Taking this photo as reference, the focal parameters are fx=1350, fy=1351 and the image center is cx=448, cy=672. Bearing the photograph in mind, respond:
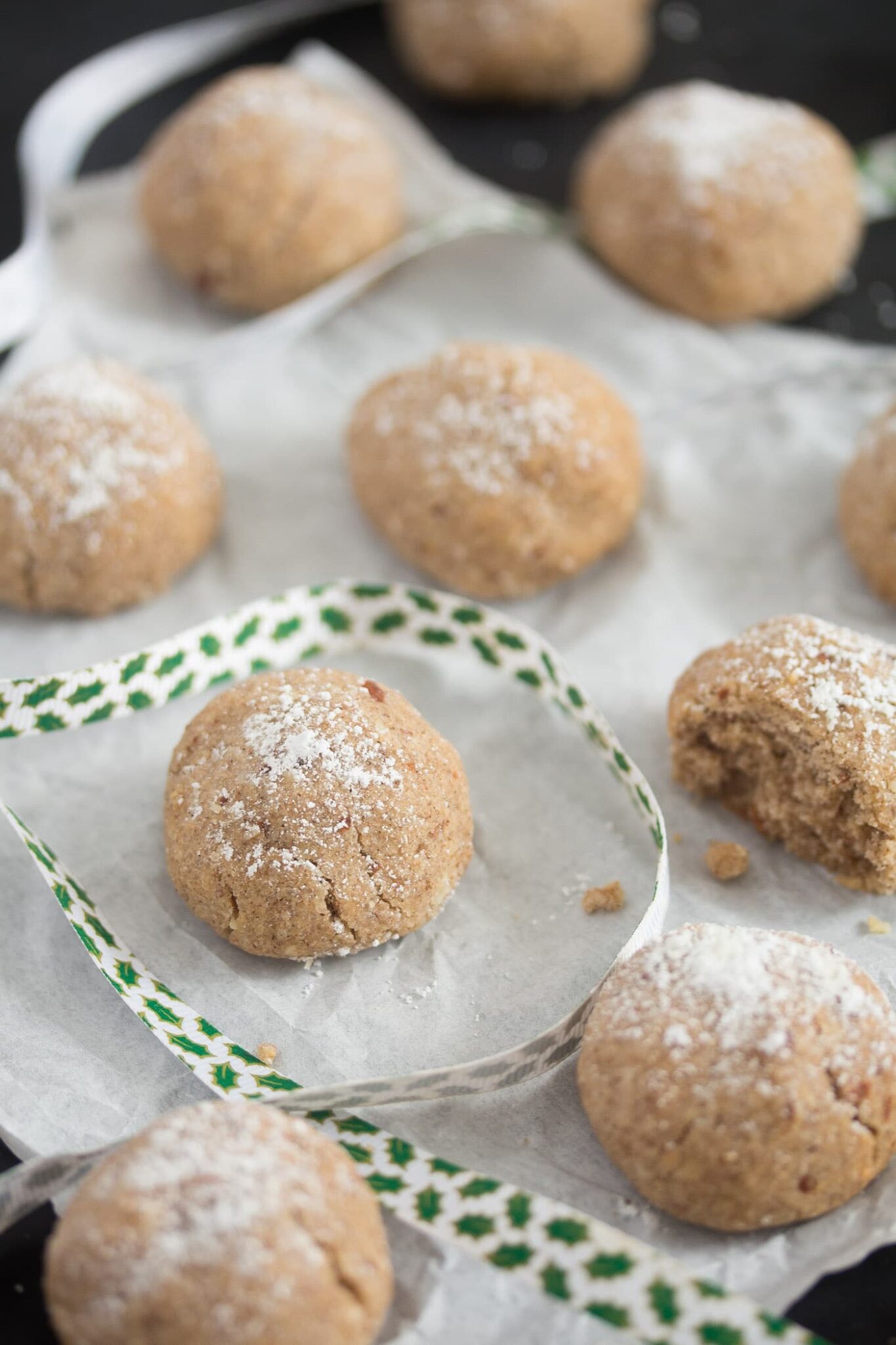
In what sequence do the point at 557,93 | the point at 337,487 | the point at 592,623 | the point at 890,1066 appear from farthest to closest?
the point at 557,93 → the point at 337,487 → the point at 592,623 → the point at 890,1066

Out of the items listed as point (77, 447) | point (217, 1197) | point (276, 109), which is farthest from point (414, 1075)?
point (276, 109)

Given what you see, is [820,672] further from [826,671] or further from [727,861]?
[727,861]

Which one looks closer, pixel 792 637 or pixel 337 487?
pixel 792 637

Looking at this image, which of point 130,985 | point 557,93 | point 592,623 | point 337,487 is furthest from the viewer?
point 557,93

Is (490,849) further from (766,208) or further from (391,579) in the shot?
(766,208)

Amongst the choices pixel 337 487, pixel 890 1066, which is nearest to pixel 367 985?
pixel 890 1066

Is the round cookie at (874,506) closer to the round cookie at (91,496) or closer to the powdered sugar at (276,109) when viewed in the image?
the round cookie at (91,496)

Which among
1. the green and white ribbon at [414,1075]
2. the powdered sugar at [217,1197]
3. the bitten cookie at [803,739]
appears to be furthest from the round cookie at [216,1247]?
the bitten cookie at [803,739]
